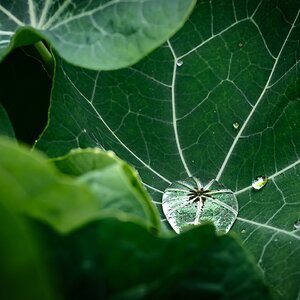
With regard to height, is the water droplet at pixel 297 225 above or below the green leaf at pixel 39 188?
below

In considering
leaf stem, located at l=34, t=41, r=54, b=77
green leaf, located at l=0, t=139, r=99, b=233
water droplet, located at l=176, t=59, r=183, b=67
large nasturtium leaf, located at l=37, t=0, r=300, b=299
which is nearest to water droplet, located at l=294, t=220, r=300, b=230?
large nasturtium leaf, located at l=37, t=0, r=300, b=299

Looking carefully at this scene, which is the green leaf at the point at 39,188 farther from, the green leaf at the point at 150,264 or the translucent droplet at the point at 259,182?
the translucent droplet at the point at 259,182

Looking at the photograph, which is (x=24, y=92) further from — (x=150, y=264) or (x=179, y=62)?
(x=150, y=264)

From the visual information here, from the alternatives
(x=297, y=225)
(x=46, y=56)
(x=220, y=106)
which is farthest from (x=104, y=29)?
(x=297, y=225)

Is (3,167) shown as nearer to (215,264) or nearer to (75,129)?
(215,264)

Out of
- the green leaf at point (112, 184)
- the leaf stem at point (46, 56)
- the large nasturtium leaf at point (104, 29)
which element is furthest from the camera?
the leaf stem at point (46, 56)

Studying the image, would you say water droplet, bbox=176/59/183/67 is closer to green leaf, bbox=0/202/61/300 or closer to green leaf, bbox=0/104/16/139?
green leaf, bbox=0/104/16/139

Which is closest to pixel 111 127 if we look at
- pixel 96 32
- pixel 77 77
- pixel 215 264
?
pixel 77 77

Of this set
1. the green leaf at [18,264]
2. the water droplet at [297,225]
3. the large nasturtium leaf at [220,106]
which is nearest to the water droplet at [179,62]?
the large nasturtium leaf at [220,106]
